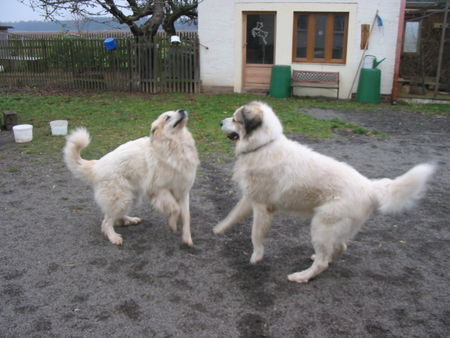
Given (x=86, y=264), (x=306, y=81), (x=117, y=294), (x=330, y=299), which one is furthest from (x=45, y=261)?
(x=306, y=81)

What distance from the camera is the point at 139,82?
14578mm

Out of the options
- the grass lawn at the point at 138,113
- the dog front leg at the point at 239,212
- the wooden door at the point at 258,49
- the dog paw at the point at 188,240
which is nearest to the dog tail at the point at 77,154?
the dog paw at the point at 188,240

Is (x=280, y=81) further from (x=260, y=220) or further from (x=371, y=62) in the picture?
(x=260, y=220)

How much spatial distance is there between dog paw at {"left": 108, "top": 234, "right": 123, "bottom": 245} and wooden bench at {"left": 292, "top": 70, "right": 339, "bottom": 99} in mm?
10822

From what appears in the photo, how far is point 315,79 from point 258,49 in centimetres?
238

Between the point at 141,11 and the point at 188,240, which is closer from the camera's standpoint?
the point at 188,240

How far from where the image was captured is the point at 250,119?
10.8 feet

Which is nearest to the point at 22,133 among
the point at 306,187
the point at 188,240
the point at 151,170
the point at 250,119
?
the point at 151,170

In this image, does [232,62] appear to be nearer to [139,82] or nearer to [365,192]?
[139,82]

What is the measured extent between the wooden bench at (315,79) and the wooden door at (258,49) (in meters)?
1.10

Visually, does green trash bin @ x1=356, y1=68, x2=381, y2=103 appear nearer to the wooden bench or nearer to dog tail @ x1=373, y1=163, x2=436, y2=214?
the wooden bench

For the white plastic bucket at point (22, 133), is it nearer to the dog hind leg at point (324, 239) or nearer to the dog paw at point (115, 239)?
the dog paw at point (115, 239)

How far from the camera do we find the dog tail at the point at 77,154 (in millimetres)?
3992

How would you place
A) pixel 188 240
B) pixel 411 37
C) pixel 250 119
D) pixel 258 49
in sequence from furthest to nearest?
pixel 411 37
pixel 258 49
pixel 188 240
pixel 250 119
